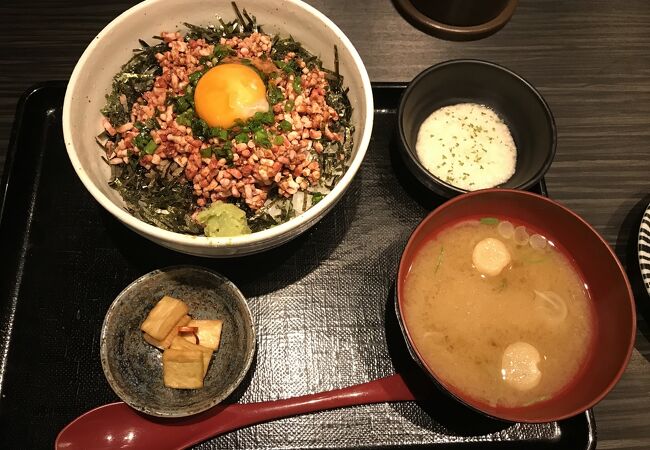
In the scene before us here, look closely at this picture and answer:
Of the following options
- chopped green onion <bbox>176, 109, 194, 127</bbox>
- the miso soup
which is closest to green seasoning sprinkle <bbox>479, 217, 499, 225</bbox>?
the miso soup

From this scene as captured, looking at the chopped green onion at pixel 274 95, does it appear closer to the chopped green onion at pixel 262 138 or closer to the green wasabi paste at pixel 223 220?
the chopped green onion at pixel 262 138

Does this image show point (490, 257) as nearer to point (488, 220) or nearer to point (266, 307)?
point (488, 220)

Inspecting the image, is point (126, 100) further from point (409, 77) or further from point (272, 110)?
point (409, 77)

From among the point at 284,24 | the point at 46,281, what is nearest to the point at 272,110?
the point at 284,24

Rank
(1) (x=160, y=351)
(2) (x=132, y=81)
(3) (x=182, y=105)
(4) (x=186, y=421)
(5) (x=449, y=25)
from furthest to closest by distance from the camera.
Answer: (5) (x=449, y=25)
(2) (x=132, y=81)
(3) (x=182, y=105)
(1) (x=160, y=351)
(4) (x=186, y=421)

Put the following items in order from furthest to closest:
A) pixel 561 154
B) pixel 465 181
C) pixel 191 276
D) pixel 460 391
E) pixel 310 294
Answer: pixel 561 154, pixel 465 181, pixel 310 294, pixel 191 276, pixel 460 391

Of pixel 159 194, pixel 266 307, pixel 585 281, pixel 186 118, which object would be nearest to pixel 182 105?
pixel 186 118
